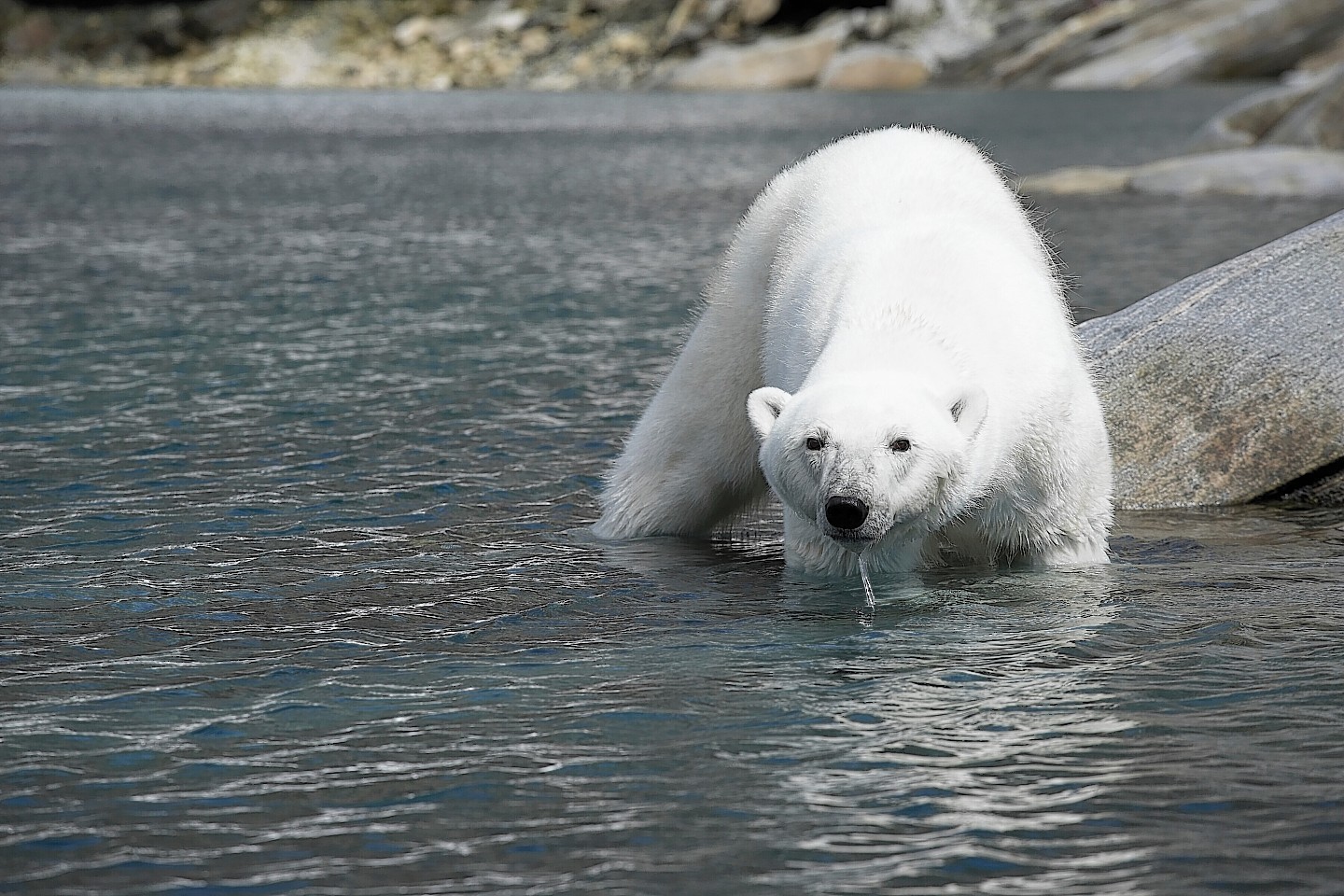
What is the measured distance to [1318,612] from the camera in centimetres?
563

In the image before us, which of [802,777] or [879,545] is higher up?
[879,545]

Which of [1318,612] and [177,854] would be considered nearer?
[177,854]

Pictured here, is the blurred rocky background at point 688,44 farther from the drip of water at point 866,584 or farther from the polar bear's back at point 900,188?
the drip of water at point 866,584

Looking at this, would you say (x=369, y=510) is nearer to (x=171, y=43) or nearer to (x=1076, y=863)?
(x=1076, y=863)

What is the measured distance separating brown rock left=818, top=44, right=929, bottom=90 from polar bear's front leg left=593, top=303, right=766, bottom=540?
190ft

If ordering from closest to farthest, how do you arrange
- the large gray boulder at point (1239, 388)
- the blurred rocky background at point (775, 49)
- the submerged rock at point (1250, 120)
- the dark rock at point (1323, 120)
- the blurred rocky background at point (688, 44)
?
1. the large gray boulder at point (1239, 388)
2. the dark rock at point (1323, 120)
3. the blurred rocky background at point (775, 49)
4. the submerged rock at point (1250, 120)
5. the blurred rocky background at point (688, 44)

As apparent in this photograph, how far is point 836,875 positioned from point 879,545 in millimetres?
1466

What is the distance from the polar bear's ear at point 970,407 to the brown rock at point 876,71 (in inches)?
2348

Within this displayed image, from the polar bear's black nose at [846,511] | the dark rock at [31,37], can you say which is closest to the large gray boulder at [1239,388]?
the polar bear's black nose at [846,511]

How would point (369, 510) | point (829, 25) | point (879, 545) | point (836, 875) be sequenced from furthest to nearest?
point (829, 25), point (369, 510), point (879, 545), point (836, 875)

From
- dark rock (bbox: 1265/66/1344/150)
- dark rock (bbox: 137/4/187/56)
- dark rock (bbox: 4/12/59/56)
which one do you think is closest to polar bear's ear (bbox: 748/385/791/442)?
dark rock (bbox: 1265/66/1344/150)

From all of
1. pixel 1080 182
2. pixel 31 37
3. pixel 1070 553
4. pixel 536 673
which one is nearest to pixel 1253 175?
pixel 1080 182

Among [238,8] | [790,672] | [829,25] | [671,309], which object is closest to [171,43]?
[238,8]

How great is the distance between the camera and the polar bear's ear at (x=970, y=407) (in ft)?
15.5
